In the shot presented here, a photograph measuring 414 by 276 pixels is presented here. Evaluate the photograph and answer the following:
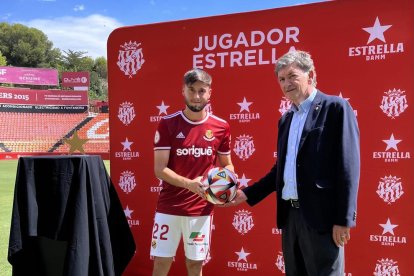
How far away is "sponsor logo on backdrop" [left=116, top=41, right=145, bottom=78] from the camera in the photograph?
4.21m

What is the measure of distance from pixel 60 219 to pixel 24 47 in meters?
60.4

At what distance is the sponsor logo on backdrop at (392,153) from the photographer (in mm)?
3171

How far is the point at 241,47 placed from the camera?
12.3 feet

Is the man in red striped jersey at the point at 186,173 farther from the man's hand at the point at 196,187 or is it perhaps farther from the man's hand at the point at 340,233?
the man's hand at the point at 340,233

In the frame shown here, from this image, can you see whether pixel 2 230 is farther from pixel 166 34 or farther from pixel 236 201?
pixel 236 201

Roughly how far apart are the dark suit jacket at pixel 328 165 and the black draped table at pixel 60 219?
1222mm

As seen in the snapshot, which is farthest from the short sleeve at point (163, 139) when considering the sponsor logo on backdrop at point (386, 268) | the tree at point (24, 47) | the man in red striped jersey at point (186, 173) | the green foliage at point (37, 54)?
the tree at point (24, 47)

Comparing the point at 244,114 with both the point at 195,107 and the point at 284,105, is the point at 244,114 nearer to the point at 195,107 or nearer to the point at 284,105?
the point at 284,105

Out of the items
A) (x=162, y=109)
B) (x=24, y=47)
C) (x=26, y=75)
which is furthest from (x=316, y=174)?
(x=24, y=47)

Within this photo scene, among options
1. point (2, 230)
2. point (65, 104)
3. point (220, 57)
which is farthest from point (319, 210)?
point (65, 104)

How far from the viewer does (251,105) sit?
12.2 feet

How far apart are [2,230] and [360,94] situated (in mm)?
5159

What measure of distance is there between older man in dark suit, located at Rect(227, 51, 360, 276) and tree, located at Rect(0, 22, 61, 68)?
6072 cm

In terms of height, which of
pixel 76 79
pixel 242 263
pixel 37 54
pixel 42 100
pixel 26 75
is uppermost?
pixel 37 54
